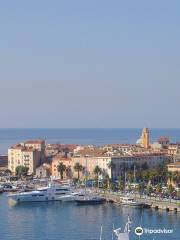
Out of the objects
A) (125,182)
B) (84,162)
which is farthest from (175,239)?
(84,162)

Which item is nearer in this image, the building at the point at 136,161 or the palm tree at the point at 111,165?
the palm tree at the point at 111,165

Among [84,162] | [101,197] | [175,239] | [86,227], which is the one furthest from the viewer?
[84,162]

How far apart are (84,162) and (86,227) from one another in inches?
809

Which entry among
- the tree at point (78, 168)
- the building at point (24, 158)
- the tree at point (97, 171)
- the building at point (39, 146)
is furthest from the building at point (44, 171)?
the tree at point (97, 171)

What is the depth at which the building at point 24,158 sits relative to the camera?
→ 49875 millimetres

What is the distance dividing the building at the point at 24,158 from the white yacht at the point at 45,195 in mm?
12887

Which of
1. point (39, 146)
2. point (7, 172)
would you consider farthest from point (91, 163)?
point (39, 146)

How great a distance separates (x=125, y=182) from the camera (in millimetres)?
39906

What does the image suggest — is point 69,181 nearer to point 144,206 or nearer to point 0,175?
point 0,175

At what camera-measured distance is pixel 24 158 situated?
50062mm

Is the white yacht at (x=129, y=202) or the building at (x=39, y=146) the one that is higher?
the building at (x=39, y=146)

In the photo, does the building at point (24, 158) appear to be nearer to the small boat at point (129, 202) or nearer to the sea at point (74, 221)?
the sea at point (74, 221)

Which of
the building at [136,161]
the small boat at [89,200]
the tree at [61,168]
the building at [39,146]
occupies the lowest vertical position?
the small boat at [89,200]

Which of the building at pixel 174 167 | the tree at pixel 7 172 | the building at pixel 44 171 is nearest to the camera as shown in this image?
the building at pixel 174 167
